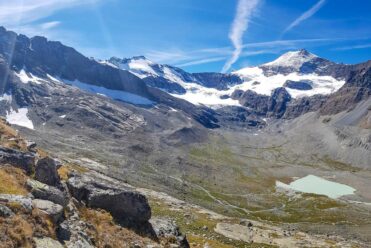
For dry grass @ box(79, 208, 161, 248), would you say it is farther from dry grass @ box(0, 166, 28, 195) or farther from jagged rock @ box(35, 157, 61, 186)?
dry grass @ box(0, 166, 28, 195)

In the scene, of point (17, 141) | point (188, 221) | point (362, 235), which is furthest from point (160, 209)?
point (17, 141)

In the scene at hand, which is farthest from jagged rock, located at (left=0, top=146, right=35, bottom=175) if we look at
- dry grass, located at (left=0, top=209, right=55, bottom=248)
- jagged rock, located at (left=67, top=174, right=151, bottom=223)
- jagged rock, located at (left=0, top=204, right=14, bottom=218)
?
jagged rock, located at (left=0, top=204, right=14, bottom=218)

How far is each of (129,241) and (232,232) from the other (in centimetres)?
8651

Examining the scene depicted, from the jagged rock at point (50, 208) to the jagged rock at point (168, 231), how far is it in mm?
12382

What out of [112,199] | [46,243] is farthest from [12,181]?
[112,199]

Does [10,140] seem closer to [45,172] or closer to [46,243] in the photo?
[45,172]

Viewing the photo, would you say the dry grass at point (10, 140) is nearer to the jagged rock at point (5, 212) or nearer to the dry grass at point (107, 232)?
the dry grass at point (107, 232)

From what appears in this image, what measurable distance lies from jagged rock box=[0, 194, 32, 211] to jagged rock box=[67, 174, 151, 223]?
9247 mm

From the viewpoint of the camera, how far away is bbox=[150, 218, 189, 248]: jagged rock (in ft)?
125

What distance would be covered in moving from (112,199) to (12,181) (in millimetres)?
8709

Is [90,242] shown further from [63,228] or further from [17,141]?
[17,141]

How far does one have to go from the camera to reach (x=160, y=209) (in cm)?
13712

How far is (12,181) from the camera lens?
2891 cm

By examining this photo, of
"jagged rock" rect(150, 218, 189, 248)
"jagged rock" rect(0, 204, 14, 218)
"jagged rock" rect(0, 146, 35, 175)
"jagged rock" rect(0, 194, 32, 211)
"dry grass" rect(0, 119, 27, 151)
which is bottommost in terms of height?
"jagged rock" rect(0, 204, 14, 218)
